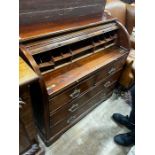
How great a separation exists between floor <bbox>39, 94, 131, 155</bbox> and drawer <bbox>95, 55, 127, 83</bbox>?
467mm

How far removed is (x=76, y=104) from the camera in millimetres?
1481

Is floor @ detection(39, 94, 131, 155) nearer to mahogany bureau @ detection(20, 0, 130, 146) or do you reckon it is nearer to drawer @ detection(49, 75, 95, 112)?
mahogany bureau @ detection(20, 0, 130, 146)

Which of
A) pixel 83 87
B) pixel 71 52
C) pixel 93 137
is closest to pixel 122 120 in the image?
pixel 93 137

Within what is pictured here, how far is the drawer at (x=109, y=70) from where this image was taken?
1.51 metres

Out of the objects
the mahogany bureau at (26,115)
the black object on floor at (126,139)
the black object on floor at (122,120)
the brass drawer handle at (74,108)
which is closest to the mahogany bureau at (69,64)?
the brass drawer handle at (74,108)

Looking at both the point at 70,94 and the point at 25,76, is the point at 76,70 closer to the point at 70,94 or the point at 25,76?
the point at 70,94

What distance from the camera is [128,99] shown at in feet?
6.88

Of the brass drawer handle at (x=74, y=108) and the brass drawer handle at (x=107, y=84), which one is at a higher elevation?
the brass drawer handle at (x=107, y=84)

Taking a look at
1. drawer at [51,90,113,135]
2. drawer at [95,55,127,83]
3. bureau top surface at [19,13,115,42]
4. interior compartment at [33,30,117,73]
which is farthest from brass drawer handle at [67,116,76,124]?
bureau top surface at [19,13,115,42]

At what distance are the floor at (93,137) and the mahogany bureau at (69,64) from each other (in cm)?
7

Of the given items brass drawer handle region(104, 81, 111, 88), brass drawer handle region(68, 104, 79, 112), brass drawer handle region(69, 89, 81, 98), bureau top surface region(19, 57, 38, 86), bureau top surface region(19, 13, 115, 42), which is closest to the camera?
bureau top surface region(19, 57, 38, 86)

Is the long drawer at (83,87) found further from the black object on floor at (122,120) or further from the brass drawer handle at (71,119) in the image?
the black object on floor at (122,120)

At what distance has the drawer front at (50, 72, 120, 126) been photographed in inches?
52.3
